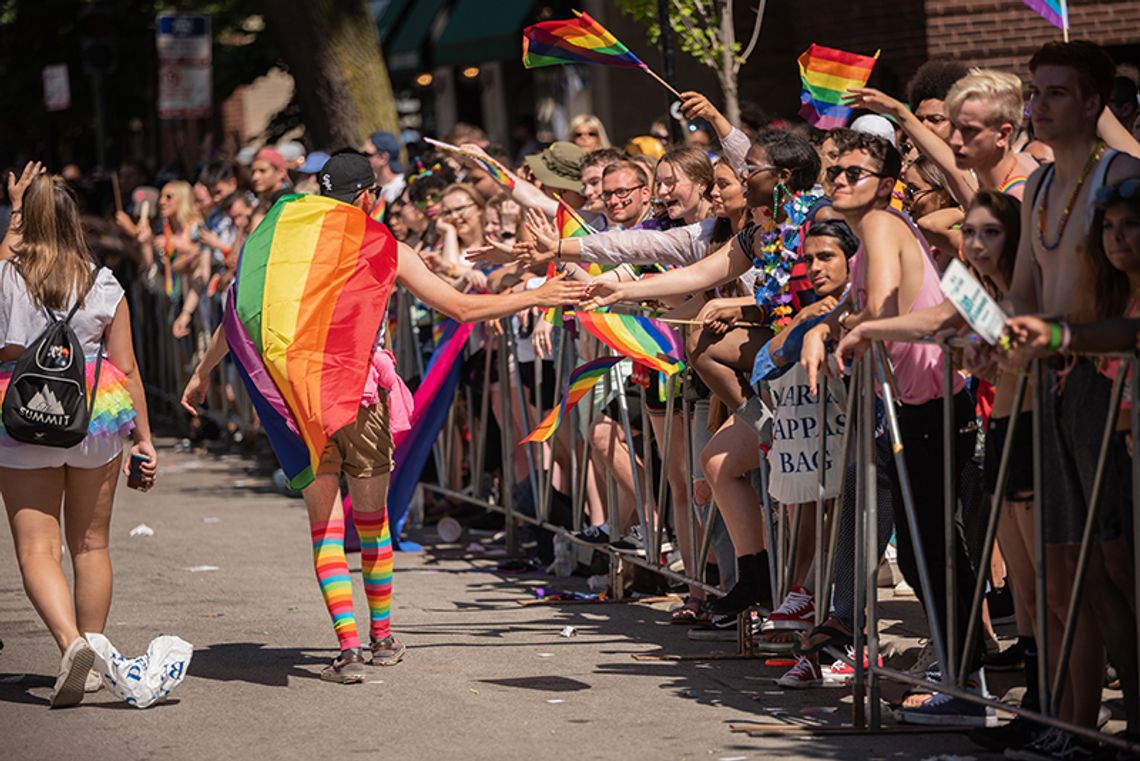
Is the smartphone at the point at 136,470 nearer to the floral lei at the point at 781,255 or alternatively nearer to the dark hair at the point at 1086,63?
the floral lei at the point at 781,255

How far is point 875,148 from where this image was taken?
6.64m

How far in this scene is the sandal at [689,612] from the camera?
27.8ft

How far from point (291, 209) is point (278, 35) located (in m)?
11.7

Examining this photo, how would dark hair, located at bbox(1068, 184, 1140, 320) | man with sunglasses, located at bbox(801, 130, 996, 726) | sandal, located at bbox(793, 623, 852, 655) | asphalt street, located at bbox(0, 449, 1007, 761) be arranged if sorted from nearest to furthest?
dark hair, located at bbox(1068, 184, 1140, 320)
man with sunglasses, located at bbox(801, 130, 996, 726)
asphalt street, located at bbox(0, 449, 1007, 761)
sandal, located at bbox(793, 623, 852, 655)

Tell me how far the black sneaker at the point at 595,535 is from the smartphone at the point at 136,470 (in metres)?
2.59

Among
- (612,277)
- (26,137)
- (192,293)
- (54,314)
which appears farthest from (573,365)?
(26,137)

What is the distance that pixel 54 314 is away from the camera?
7277 mm

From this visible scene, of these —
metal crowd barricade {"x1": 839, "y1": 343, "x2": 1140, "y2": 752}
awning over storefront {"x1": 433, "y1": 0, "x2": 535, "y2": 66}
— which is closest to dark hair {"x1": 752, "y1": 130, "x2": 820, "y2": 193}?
metal crowd barricade {"x1": 839, "y1": 343, "x2": 1140, "y2": 752}

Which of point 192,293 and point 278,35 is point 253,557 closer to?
point 192,293

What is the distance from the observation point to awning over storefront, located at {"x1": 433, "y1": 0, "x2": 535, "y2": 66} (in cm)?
2386

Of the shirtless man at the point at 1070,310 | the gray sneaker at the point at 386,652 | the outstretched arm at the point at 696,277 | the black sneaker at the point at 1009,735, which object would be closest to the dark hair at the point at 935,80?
the outstretched arm at the point at 696,277

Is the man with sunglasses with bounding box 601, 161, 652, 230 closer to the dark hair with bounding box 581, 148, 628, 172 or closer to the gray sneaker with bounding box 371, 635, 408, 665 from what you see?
the dark hair with bounding box 581, 148, 628, 172

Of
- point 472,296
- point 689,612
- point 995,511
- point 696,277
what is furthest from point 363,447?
point 995,511

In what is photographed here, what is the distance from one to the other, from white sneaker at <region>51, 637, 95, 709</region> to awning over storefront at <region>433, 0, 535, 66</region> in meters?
16.7
